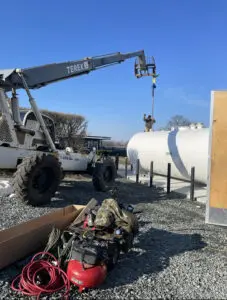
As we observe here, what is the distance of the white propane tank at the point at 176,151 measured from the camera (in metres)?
10.9

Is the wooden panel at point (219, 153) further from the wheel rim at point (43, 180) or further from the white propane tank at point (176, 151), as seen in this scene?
the white propane tank at point (176, 151)

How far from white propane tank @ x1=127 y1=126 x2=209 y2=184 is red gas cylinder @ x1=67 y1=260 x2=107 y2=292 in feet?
25.0

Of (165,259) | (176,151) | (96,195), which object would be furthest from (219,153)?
(176,151)

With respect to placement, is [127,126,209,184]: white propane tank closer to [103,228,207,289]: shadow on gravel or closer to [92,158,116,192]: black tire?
[92,158,116,192]: black tire

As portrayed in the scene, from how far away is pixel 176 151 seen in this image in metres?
12.1

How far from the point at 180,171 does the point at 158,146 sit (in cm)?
172

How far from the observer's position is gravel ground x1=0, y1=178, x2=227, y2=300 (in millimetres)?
3686

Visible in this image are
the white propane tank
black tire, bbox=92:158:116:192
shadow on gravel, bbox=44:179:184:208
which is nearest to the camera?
shadow on gravel, bbox=44:179:184:208

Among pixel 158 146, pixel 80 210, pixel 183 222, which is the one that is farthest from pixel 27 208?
pixel 158 146

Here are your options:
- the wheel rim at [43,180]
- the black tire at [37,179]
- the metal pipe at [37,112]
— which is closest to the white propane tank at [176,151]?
the metal pipe at [37,112]

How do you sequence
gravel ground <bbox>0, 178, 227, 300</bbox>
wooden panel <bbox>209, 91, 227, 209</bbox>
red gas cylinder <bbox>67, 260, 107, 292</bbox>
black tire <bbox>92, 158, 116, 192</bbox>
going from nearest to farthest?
red gas cylinder <bbox>67, 260, 107, 292</bbox>, gravel ground <bbox>0, 178, 227, 300</bbox>, wooden panel <bbox>209, 91, 227, 209</bbox>, black tire <bbox>92, 158, 116, 192</bbox>

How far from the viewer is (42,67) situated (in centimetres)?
945

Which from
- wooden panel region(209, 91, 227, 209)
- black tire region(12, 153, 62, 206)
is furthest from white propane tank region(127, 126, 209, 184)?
wooden panel region(209, 91, 227, 209)

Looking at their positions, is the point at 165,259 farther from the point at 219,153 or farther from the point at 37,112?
the point at 37,112
